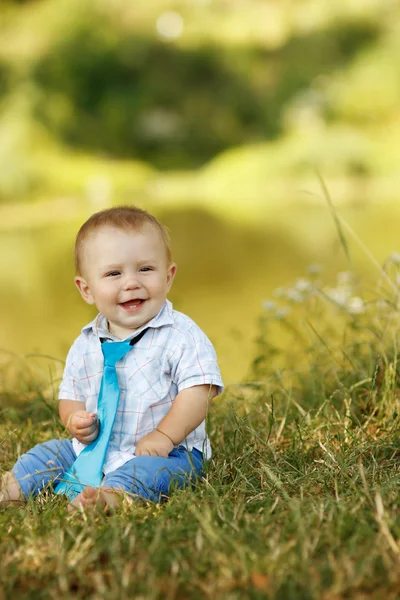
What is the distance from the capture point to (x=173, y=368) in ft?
4.01

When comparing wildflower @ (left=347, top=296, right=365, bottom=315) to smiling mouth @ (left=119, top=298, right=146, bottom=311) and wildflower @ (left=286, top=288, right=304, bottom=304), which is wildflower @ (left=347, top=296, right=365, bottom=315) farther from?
smiling mouth @ (left=119, top=298, right=146, bottom=311)

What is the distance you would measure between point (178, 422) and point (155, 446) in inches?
2.0

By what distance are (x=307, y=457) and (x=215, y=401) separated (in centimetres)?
47

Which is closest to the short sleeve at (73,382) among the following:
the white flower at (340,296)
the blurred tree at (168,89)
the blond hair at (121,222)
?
the blond hair at (121,222)

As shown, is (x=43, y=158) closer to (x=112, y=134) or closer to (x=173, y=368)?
(x=112, y=134)

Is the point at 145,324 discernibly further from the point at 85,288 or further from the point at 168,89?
the point at 168,89

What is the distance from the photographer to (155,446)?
3.81 ft

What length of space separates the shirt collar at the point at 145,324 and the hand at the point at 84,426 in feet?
0.43

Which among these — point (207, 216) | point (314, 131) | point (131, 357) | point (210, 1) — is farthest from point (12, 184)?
point (131, 357)

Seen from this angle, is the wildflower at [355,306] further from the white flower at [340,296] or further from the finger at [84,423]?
the finger at [84,423]

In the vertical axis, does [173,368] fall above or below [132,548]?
above

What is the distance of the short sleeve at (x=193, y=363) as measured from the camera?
1.20 meters

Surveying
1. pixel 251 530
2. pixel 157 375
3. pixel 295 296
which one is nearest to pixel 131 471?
pixel 157 375

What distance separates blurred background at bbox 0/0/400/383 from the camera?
4160 mm
